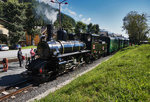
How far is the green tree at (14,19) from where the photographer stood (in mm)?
26688

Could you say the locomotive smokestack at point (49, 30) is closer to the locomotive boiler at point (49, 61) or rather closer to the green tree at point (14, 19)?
the locomotive boiler at point (49, 61)

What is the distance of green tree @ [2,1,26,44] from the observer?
87.6 feet

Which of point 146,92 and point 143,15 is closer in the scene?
point 146,92

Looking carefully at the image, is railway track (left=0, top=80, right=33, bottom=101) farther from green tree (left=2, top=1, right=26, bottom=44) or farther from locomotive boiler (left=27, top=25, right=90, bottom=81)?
green tree (left=2, top=1, right=26, bottom=44)

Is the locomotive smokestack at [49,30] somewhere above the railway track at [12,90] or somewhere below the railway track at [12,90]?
above

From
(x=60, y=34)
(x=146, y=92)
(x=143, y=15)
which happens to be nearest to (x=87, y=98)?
(x=146, y=92)

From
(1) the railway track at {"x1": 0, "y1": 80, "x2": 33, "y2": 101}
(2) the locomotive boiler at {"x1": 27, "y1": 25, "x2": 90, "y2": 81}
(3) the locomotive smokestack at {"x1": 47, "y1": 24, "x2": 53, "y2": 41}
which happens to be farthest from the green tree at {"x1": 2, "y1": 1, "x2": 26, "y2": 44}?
(1) the railway track at {"x1": 0, "y1": 80, "x2": 33, "y2": 101}

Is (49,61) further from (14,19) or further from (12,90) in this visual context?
(14,19)

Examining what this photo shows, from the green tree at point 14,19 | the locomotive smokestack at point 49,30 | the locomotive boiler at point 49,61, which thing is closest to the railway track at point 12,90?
the locomotive boiler at point 49,61

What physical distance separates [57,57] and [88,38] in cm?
519

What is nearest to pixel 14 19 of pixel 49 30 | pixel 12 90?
pixel 49 30

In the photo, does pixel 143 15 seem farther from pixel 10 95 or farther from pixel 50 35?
pixel 10 95

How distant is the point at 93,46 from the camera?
11.4 m

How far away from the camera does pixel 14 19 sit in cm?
2747
